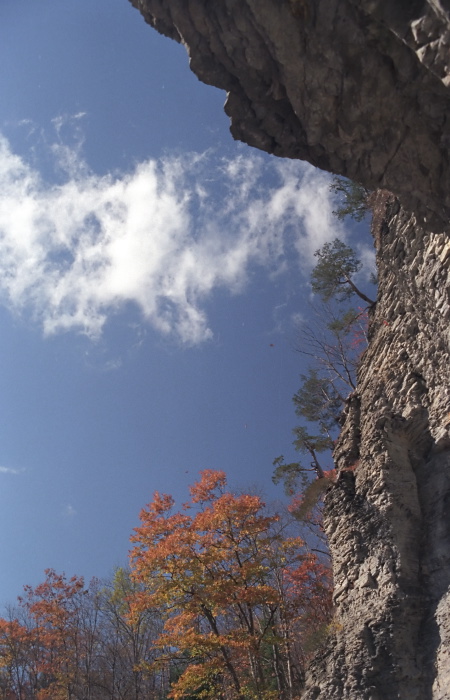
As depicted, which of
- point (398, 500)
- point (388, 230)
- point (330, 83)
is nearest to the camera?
point (330, 83)

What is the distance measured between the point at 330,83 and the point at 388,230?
26.0ft

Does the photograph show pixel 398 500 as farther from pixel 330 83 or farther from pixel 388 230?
pixel 330 83

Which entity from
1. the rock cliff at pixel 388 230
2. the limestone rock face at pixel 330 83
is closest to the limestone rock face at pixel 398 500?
the rock cliff at pixel 388 230

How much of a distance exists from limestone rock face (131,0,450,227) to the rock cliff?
2cm

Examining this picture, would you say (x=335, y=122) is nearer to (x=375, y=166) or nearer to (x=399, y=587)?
(x=375, y=166)

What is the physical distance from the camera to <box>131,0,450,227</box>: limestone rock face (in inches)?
293

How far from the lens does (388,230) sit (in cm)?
1524

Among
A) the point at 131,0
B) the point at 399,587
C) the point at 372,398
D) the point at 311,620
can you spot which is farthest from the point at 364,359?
the point at 131,0

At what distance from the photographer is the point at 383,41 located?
7.43 metres

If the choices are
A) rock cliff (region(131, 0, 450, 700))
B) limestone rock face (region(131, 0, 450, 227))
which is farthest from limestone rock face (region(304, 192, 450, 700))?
limestone rock face (region(131, 0, 450, 227))

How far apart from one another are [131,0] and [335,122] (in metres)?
4.38

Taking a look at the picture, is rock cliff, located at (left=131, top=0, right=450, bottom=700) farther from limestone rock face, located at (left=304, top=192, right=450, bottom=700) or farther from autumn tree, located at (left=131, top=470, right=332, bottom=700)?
autumn tree, located at (left=131, top=470, right=332, bottom=700)

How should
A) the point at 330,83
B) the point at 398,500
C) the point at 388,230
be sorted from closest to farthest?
the point at 330,83, the point at 398,500, the point at 388,230

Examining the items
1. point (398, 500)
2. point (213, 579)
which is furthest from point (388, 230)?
point (213, 579)
